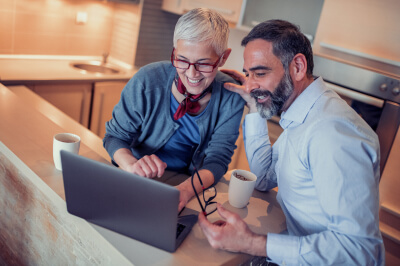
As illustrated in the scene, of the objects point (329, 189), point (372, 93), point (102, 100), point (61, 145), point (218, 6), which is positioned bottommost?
point (102, 100)

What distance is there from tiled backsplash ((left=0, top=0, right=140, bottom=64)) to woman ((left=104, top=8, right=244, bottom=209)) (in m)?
1.79

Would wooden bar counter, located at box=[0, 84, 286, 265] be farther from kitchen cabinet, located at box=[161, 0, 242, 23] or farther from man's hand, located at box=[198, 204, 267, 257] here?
kitchen cabinet, located at box=[161, 0, 242, 23]

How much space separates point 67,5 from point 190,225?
253cm

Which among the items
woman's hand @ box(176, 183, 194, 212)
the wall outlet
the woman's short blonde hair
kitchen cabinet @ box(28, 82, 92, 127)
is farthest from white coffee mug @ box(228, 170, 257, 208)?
the wall outlet

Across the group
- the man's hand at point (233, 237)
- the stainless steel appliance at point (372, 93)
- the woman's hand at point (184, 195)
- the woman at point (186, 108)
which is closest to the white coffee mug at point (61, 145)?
the woman at point (186, 108)

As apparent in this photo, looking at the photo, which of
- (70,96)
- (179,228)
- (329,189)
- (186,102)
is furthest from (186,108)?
(70,96)

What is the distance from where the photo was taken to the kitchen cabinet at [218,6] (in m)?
2.68

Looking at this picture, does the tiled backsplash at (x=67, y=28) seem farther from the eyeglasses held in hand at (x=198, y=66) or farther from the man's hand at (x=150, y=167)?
the man's hand at (x=150, y=167)

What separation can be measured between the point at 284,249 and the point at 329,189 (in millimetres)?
196

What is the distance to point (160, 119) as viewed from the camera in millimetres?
1424

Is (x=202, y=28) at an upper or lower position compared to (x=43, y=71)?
upper

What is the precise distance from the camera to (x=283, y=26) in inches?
48.2

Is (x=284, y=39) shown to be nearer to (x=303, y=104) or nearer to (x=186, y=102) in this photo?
(x=303, y=104)

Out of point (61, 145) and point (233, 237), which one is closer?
point (233, 237)
